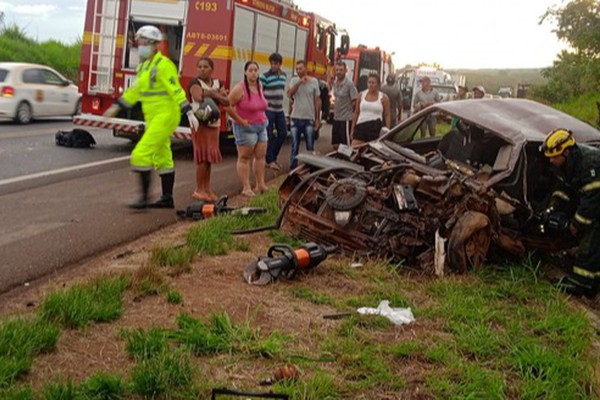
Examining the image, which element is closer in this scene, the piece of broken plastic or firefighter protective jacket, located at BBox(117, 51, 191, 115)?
the piece of broken plastic

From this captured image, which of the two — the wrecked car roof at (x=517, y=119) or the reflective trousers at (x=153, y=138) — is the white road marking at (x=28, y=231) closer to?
the reflective trousers at (x=153, y=138)

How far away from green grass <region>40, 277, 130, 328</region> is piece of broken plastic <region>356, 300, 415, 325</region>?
161 cm

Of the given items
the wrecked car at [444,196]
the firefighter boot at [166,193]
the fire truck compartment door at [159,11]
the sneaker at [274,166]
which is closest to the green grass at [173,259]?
the wrecked car at [444,196]

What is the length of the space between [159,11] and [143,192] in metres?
5.30

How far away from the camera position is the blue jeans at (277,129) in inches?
422

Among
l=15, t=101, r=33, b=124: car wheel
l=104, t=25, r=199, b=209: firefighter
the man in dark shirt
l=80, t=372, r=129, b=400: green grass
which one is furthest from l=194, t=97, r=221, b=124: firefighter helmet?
l=15, t=101, r=33, b=124: car wheel

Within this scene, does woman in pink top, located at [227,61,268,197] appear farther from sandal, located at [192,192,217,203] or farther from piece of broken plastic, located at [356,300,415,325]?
piece of broken plastic, located at [356,300,415,325]

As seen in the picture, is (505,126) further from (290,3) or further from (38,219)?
(290,3)

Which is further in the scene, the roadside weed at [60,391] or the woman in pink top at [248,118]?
the woman in pink top at [248,118]

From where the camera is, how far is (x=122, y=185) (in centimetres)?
916

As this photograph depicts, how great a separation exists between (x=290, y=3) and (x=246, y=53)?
2.89 metres

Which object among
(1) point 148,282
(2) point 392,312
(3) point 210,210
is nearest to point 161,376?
(1) point 148,282

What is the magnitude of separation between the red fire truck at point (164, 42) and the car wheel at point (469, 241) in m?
6.76

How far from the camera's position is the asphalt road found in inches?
233
